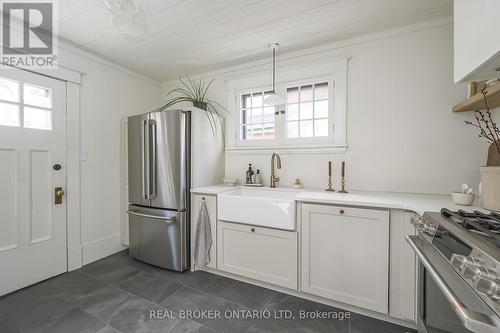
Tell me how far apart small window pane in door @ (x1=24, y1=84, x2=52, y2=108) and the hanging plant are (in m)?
1.04

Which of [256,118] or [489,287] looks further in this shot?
[256,118]

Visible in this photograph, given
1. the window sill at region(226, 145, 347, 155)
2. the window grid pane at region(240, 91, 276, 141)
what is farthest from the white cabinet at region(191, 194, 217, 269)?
the window grid pane at region(240, 91, 276, 141)

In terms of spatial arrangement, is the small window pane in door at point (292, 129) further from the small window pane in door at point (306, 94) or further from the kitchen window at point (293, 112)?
the small window pane in door at point (306, 94)

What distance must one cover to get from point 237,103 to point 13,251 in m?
2.57

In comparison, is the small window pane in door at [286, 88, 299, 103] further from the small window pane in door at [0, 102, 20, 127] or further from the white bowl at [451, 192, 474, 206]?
the small window pane in door at [0, 102, 20, 127]

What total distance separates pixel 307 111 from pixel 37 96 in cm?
264

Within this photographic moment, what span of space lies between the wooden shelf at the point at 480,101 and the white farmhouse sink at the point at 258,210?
4.55ft

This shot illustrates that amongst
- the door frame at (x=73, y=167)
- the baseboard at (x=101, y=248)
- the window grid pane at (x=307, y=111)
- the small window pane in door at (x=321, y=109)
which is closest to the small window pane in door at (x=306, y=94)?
the window grid pane at (x=307, y=111)

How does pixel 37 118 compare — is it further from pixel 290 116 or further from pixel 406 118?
pixel 406 118

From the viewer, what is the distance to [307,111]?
2357 mm

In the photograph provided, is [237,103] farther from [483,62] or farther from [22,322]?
[22,322]

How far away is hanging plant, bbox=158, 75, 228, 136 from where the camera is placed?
2523mm

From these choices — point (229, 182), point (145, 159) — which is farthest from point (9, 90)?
point (229, 182)

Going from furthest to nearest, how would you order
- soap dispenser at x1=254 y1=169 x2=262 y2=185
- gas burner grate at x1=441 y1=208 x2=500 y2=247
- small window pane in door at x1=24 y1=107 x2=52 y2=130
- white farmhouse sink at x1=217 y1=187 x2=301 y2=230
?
1. soap dispenser at x1=254 y1=169 x2=262 y2=185
2. small window pane in door at x1=24 y1=107 x2=52 y2=130
3. white farmhouse sink at x1=217 y1=187 x2=301 y2=230
4. gas burner grate at x1=441 y1=208 x2=500 y2=247
